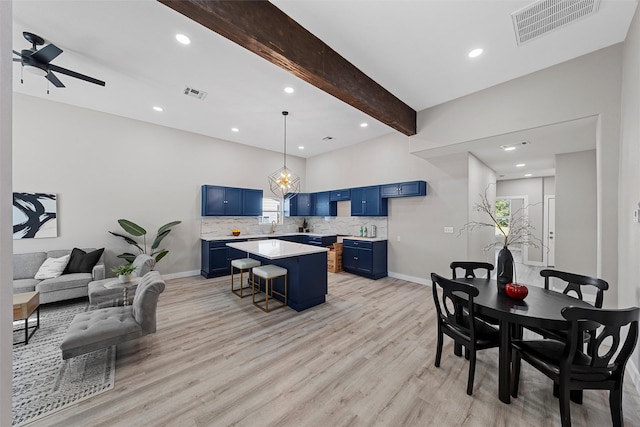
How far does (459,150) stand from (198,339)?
5.00 meters

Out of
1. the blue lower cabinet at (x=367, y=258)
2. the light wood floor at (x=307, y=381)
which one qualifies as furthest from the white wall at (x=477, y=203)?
the light wood floor at (x=307, y=381)

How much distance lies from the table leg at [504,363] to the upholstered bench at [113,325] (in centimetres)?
326

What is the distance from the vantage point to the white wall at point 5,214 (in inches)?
27.9

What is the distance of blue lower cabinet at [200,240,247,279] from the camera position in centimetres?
530

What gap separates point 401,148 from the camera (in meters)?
5.34

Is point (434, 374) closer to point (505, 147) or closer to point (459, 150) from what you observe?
point (459, 150)

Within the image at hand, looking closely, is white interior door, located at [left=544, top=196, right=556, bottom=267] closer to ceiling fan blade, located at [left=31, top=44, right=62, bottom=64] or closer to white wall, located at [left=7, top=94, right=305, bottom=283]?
white wall, located at [left=7, top=94, right=305, bottom=283]

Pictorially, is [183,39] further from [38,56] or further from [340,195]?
[340,195]

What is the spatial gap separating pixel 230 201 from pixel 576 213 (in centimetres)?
743

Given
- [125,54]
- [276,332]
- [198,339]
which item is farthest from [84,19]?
[276,332]

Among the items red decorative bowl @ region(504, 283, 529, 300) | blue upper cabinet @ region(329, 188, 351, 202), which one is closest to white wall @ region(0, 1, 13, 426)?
red decorative bowl @ region(504, 283, 529, 300)

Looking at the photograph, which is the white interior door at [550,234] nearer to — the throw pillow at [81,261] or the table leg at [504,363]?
the table leg at [504,363]

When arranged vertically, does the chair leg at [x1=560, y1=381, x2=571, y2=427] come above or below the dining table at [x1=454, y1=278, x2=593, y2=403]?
below

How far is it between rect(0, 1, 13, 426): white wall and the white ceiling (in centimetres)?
209
